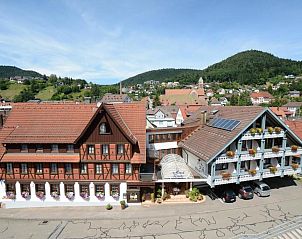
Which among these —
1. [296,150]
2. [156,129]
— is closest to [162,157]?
[156,129]

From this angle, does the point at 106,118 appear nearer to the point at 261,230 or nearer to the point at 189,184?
the point at 189,184

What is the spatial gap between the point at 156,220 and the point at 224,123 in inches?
565

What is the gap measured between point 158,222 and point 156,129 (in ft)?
45.1

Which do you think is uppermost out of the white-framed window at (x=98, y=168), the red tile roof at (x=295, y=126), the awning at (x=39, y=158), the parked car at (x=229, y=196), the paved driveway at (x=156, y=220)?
the red tile roof at (x=295, y=126)

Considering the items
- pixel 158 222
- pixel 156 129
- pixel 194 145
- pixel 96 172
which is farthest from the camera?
pixel 156 129

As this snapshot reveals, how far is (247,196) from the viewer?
27.6 m

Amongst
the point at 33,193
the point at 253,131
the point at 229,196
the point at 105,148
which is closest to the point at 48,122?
the point at 105,148

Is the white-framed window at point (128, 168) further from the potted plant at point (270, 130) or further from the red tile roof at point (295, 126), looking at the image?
the red tile roof at point (295, 126)

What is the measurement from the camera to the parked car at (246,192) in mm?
27683

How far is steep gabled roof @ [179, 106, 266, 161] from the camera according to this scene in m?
27.1

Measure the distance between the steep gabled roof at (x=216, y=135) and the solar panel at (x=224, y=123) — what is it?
39 cm

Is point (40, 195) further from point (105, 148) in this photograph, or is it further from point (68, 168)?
point (105, 148)

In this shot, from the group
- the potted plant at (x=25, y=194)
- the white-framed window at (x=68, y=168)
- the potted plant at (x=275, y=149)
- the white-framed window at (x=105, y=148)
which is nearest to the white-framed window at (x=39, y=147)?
the white-framed window at (x=68, y=168)

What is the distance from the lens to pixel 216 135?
2967cm
